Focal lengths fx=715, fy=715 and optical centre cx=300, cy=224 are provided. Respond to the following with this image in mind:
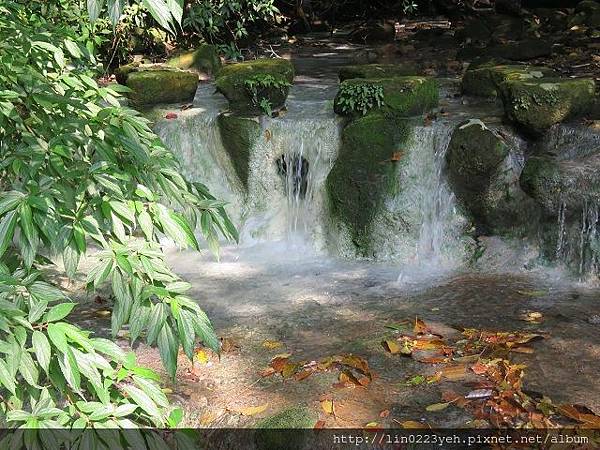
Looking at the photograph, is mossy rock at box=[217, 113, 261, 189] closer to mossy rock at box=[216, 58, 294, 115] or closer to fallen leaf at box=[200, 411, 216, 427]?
mossy rock at box=[216, 58, 294, 115]

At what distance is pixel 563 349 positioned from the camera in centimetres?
445

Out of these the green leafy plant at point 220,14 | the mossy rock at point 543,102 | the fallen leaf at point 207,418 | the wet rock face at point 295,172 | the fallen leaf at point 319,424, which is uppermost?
the green leafy plant at point 220,14

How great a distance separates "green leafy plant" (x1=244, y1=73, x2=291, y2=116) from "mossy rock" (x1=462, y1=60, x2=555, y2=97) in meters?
2.11

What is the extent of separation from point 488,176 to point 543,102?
782mm

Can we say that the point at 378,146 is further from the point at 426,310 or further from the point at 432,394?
the point at 432,394

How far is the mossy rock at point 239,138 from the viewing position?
23.4 feet

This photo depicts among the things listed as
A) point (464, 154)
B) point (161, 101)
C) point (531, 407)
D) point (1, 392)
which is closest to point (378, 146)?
point (464, 154)

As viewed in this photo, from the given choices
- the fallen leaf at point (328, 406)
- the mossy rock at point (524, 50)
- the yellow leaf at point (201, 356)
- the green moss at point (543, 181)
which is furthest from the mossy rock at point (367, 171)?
the mossy rock at point (524, 50)

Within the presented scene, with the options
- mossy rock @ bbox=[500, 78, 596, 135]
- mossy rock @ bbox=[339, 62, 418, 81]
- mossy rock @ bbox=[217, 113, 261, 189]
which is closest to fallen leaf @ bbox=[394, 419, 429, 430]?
mossy rock @ bbox=[500, 78, 596, 135]

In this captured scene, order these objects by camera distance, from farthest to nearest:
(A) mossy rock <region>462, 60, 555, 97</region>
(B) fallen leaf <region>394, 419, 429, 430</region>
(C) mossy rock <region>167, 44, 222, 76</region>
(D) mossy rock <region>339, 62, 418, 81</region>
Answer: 1. (C) mossy rock <region>167, 44, 222, 76</region>
2. (D) mossy rock <region>339, 62, 418, 81</region>
3. (A) mossy rock <region>462, 60, 555, 97</region>
4. (B) fallen leaf <region>394, 419, 429, 430</region>

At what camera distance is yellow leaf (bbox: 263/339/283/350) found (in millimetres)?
4711

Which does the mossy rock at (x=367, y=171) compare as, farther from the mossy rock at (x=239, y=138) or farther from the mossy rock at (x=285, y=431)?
the mossy rock at (x=285, y=431)

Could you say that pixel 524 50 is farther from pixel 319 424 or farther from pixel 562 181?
pixel 319 424

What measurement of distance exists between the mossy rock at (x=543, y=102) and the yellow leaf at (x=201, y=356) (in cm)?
350
